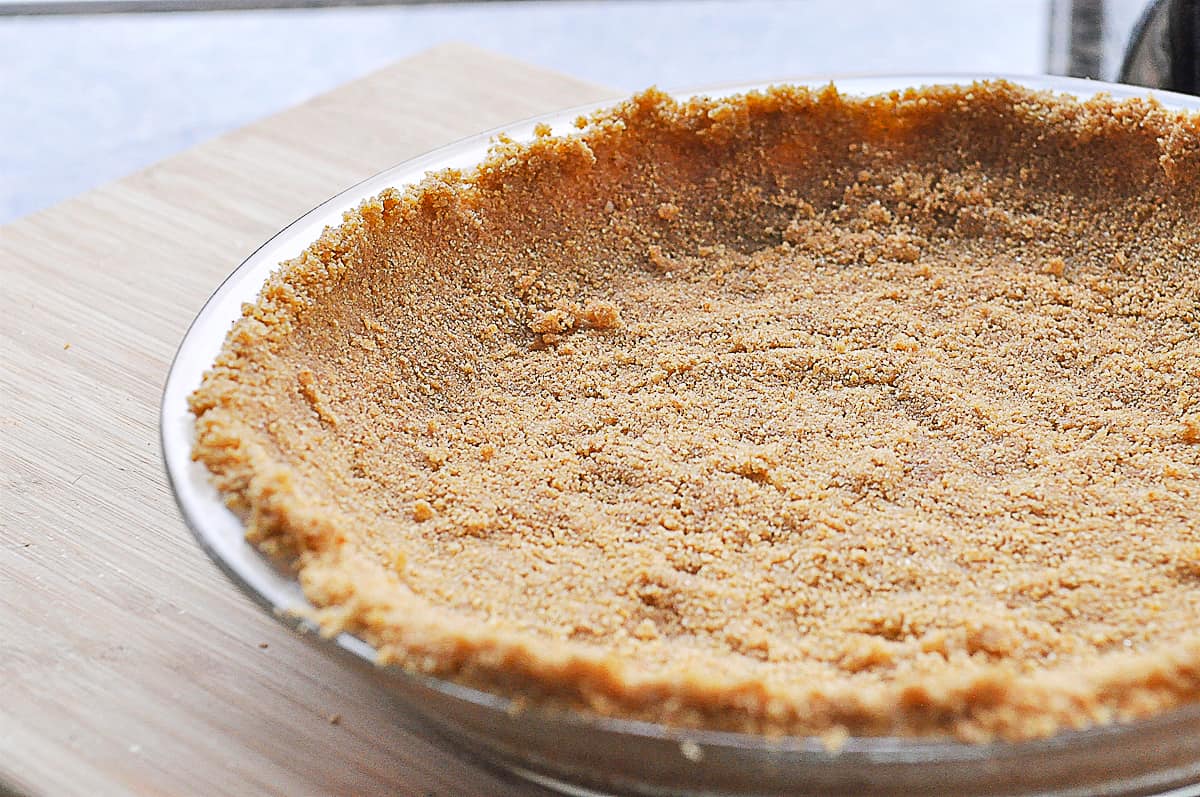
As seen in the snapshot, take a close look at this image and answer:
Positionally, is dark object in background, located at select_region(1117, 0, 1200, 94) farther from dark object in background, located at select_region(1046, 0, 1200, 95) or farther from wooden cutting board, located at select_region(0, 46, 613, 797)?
wooden cutting board, located at select_region(0, 46, 613, 797)

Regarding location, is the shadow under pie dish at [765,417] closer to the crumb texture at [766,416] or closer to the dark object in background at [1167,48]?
the crumb texture at [766,416]

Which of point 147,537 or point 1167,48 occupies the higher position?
point 1167,48

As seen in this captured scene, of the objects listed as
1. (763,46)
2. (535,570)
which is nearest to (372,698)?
(535,570)

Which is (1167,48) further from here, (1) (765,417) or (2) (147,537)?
(2) (147,537)

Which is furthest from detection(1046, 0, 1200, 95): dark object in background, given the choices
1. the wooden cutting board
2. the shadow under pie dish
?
the wooden cutting board

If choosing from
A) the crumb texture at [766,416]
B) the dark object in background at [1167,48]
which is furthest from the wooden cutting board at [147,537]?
the dark object in background at [1167,48]

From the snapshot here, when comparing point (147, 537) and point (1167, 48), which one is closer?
point (147, 537)

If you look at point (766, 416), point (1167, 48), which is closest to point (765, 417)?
point (766, 416)
